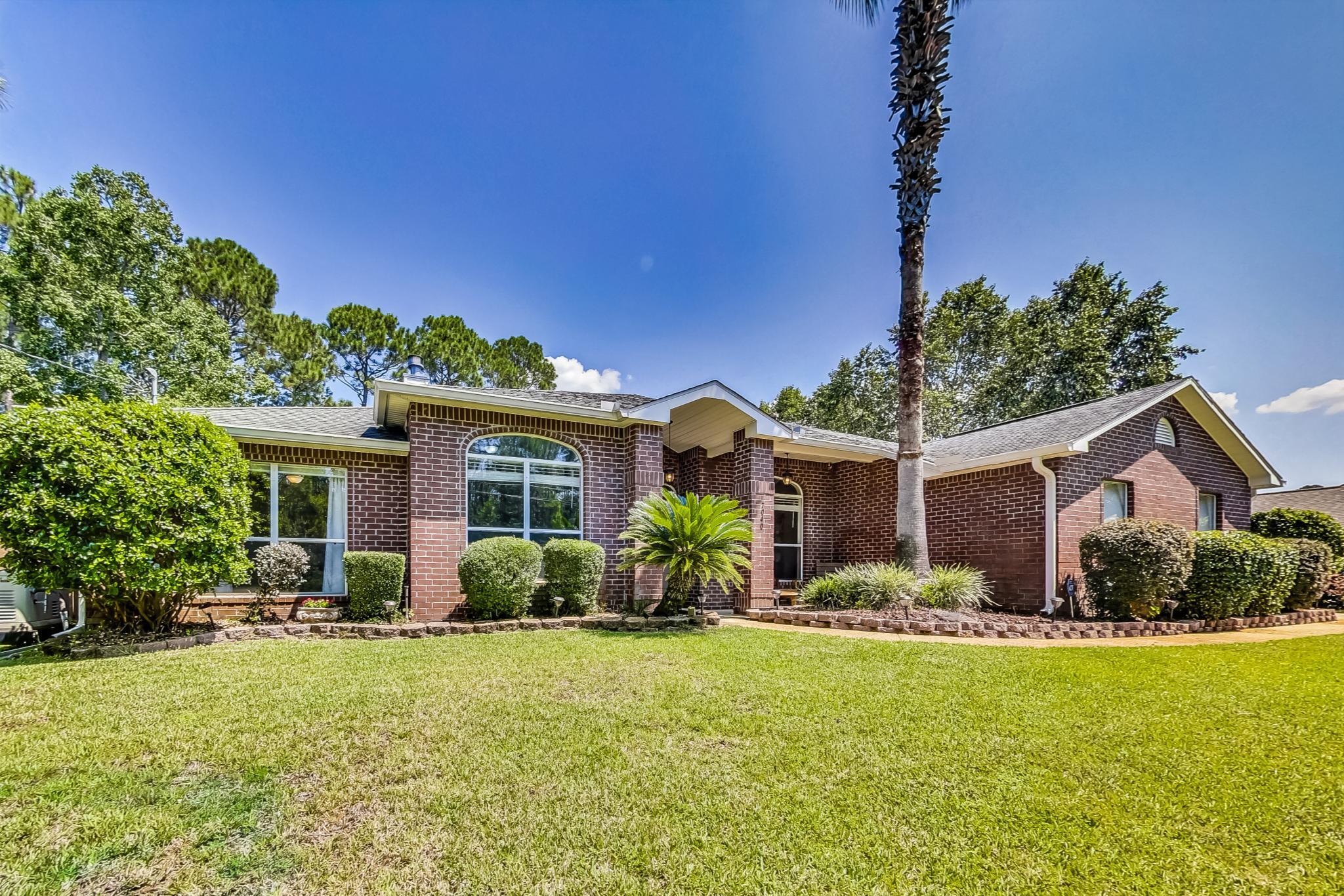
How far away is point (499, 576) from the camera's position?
8.20 meters

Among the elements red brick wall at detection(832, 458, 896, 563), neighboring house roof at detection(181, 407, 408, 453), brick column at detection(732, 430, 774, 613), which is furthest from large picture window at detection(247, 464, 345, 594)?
red brick wall at detection(832, 458, 896, 563)

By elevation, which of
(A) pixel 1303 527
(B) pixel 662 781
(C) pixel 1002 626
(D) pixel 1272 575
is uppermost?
(A) pixel 1303 527

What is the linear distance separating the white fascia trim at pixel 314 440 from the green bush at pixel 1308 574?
17.6 meters

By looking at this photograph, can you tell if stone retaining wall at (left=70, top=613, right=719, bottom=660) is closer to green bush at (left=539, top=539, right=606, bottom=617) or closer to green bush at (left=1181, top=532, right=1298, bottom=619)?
green bush at (left=539, top=539, right=606, bottom=617)

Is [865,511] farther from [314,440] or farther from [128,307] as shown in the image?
[128,307]

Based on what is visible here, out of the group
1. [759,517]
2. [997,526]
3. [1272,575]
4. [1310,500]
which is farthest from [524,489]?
[1310,500]

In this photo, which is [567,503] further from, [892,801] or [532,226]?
[532,226]

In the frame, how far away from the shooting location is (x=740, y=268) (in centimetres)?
1753

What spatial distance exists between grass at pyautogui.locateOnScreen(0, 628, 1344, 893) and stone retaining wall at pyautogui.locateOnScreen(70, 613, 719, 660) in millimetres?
1026

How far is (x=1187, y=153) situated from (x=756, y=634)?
13.4m

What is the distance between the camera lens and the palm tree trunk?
10.2 meters

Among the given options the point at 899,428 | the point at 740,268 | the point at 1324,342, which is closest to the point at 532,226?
the point at 740,268

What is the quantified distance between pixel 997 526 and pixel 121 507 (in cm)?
1410

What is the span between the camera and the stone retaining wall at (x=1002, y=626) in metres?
8.16
